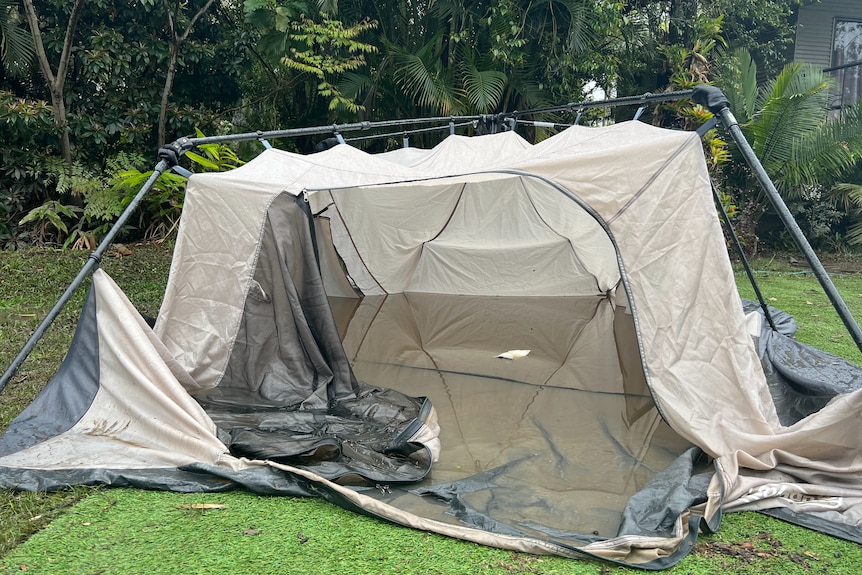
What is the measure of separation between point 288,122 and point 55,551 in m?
7.82

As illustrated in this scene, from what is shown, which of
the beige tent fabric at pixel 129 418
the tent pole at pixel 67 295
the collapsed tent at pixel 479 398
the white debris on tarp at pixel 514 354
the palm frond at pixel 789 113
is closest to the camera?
the collapsed tent at pixel 479 398

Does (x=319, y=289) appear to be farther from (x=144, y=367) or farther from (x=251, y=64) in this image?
(x=251, y=64)

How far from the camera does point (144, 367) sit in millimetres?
3074

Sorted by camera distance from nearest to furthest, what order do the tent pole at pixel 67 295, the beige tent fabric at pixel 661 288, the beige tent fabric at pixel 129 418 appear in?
1. the beige tent fabric at pixel 661 288
2. the beige tent fabric at pixel 129 418
3. the tent pole at pixel 67 295

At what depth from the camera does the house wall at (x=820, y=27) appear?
420 inches

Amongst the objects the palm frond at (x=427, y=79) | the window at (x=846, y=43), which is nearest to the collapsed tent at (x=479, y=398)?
the palm frond at (x=427, y=79)

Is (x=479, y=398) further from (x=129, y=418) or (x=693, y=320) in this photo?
(x=129, y=418)

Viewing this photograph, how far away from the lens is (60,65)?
7.13m

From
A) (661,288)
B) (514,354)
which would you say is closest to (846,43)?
(514,354)

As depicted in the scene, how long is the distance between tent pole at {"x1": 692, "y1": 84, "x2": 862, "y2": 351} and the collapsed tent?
17cm

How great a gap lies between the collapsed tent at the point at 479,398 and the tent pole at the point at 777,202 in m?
0.17

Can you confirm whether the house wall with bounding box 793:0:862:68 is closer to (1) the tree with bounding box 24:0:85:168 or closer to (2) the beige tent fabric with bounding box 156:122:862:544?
(2) the beige tent fabric with bounding box 156:122:862:544

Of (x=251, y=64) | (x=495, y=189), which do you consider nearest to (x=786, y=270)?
(x=495, y=189)

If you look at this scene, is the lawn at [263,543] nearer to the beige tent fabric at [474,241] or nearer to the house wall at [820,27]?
the beige tent fabric at [474,241]
